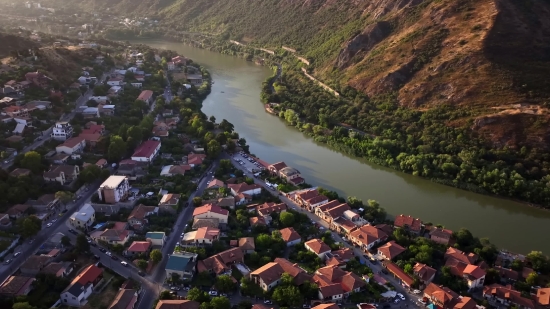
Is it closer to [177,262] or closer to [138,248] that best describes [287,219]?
[177,262]

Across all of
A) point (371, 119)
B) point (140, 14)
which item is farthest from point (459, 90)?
point (140, 14)

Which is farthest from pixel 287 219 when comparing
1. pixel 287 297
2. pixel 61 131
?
pixel 61 131


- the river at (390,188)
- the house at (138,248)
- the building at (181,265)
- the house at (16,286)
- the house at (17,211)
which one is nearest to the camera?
the house at (16,286)

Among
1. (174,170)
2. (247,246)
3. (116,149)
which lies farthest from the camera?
(116,149)

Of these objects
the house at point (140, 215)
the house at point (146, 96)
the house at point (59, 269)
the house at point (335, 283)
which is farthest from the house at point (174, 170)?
the house at point (146, 96)

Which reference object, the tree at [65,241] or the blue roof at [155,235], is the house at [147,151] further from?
the tree at [65,241]

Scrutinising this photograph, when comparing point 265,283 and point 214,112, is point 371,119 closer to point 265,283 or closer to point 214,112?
point 214,112
